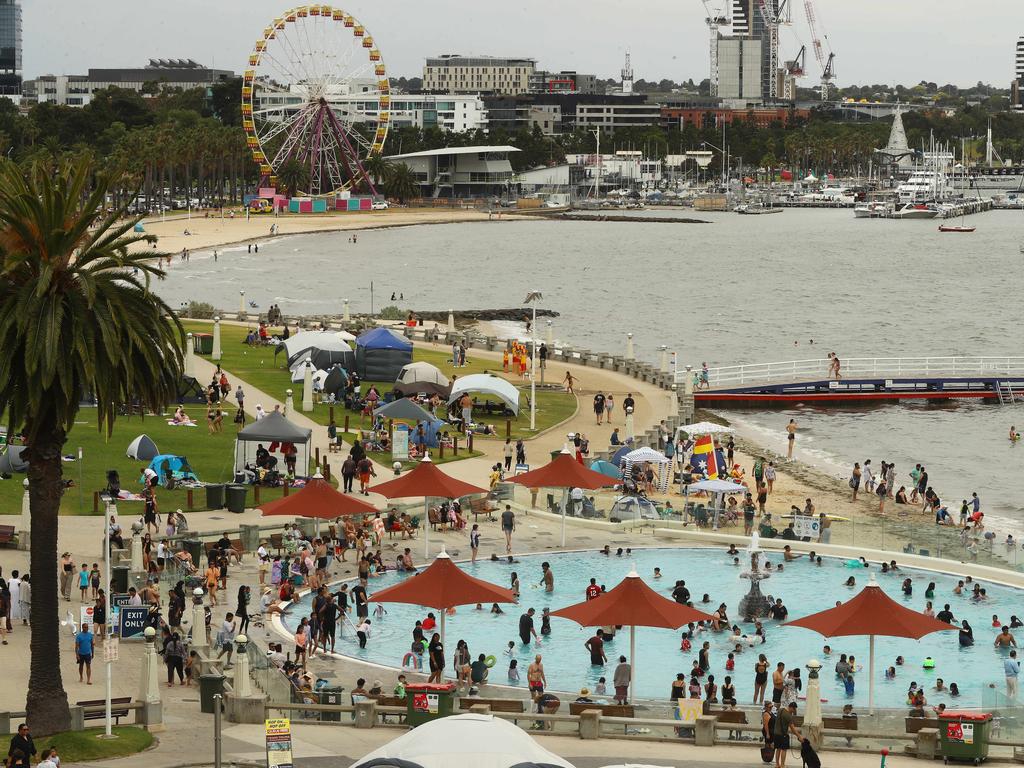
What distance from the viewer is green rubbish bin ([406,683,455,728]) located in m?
26.2

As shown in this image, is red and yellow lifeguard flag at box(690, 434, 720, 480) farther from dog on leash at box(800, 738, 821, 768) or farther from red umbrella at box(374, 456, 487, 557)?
dog on leash at box(800, 738, 821, 768)

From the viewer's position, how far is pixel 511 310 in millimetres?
111312

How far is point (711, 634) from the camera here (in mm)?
32906

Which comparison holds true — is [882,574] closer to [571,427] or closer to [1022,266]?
[571,427]

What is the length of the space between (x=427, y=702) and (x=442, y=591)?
3.26 meters

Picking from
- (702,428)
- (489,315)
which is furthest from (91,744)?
(489,315)

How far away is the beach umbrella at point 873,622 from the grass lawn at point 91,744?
11463 millimetres

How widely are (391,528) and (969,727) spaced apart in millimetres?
17973

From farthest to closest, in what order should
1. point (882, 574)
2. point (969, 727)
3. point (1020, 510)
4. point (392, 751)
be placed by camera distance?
point (1020, 510) < point (882, 574) < point (969, 727) < point (392, 751)

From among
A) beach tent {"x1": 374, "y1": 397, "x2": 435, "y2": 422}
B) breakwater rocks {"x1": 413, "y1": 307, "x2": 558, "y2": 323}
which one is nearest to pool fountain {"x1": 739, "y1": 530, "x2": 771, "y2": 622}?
beach tent {"x1": 374, "y1": 397, "x2": 435, "y2": 422}

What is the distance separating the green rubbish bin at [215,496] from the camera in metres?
41.7

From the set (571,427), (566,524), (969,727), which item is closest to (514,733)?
(969,727)

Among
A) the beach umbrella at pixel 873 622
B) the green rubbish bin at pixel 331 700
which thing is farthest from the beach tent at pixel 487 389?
the green rubbish bin at pixel 331 700

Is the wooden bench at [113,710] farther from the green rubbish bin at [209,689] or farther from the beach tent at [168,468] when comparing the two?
the beach tent at [168,468]
